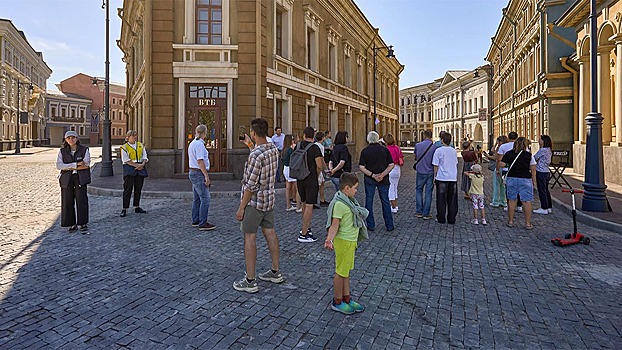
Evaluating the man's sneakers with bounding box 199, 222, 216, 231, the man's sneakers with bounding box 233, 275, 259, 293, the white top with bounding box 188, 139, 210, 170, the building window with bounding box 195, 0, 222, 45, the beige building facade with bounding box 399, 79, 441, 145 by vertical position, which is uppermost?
the beige building facade with bounding box 399, 79, 441, 145

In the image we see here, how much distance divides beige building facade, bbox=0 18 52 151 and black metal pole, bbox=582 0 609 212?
1910 inches

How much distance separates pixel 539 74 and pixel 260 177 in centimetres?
2451

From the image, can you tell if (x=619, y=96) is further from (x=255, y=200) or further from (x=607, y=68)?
(x=255, y=200)

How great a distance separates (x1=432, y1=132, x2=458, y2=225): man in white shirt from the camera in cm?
848

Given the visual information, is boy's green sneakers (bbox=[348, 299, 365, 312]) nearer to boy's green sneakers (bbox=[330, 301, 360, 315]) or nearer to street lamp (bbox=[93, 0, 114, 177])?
boy's green sneakers (bbox=[330, 301, 360, 315])

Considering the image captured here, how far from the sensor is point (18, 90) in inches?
1743

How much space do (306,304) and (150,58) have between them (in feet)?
46.9

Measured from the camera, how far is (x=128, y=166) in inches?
360

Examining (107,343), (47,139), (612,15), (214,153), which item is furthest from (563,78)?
(47,139)

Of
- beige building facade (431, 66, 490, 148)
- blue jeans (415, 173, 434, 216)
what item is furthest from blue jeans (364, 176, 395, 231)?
beige building facade (431, 66, 490, 148)

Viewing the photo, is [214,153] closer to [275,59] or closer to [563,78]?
[275,59]

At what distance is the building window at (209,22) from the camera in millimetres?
16328

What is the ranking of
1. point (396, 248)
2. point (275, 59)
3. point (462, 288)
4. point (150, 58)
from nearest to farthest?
point (462, 288) < point (396, 248) < point (150, 58) < point (275, 59)

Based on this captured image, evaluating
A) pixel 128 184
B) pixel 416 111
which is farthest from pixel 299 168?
pixel 416 111
